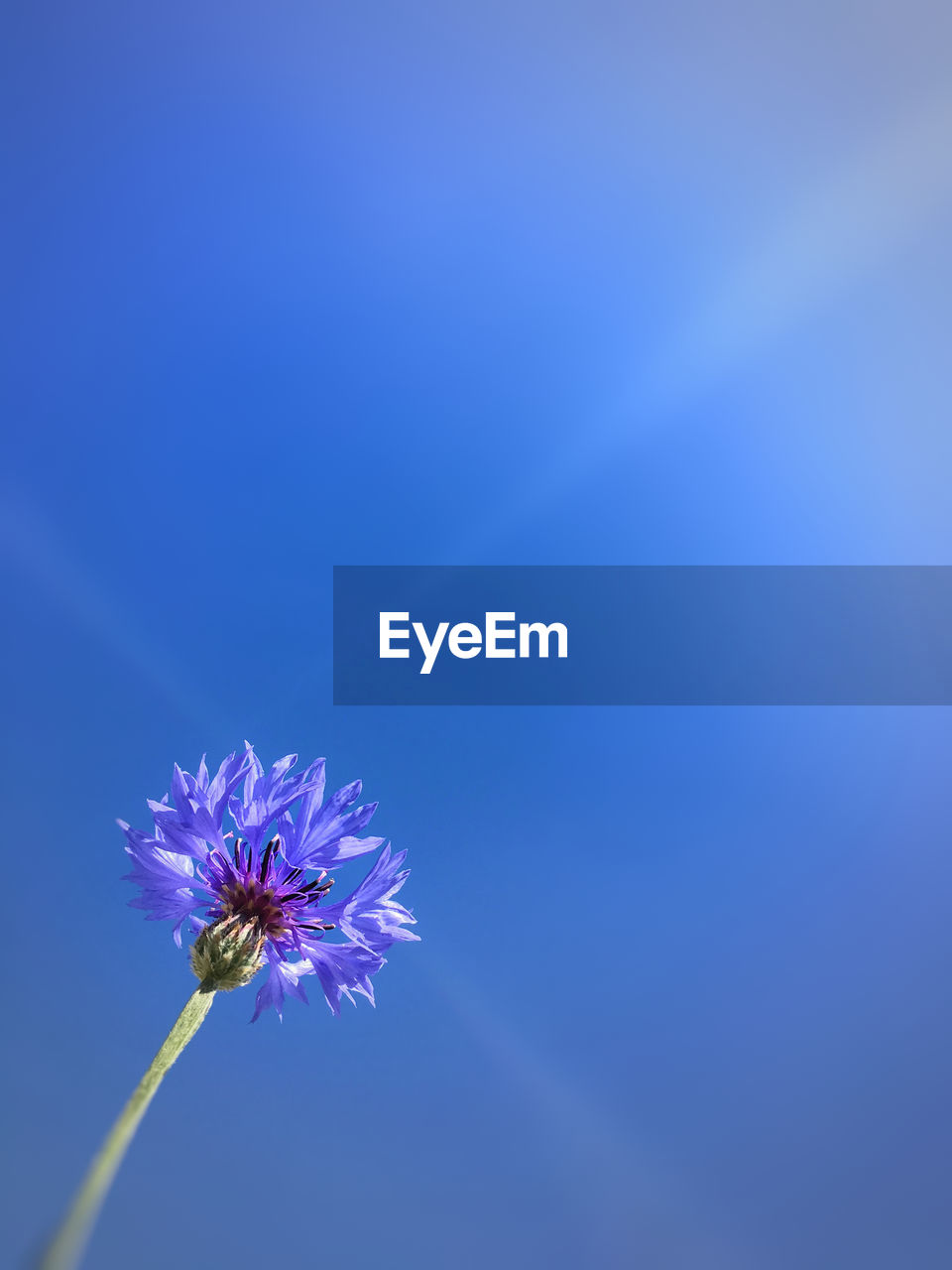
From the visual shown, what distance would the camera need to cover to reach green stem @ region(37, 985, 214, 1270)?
1.77ft

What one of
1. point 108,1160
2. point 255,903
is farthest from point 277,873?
point 108,1160

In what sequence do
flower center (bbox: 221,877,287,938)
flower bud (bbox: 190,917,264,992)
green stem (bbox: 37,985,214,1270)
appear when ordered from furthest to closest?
flower center (bbox: 221,877,287,938)
flower bud (bbox: 190,917,264,992)
green stem (bbox: 37,985,214,1270)

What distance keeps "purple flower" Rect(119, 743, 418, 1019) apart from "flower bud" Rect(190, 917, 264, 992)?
2 centimetres

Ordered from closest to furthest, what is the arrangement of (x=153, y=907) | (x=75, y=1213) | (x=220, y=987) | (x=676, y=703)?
(x=75, y=1213) < (x=220, y=987) < (x=153, y=907) < (x=676, y=703)

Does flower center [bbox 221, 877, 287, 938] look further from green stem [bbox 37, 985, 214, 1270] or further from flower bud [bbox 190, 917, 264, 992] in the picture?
green stem [bbox 37, 985, 214, 1270]

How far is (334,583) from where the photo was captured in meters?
3.45

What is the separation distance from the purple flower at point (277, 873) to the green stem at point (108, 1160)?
29cm

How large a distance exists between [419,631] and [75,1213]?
284 centimetres

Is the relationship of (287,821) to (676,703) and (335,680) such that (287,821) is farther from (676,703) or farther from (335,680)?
(676,703)

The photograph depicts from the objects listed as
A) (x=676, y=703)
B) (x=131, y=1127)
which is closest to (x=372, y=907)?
(x=131, y=1127)

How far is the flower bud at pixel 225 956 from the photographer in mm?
1011

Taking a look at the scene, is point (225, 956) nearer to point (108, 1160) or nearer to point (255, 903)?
point (255, 903)

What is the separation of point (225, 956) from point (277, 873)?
0.15m

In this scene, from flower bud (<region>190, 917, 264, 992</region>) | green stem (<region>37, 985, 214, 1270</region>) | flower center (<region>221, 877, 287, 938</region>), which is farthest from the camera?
flower center (<region>221, 877, 287, 938</region>)
